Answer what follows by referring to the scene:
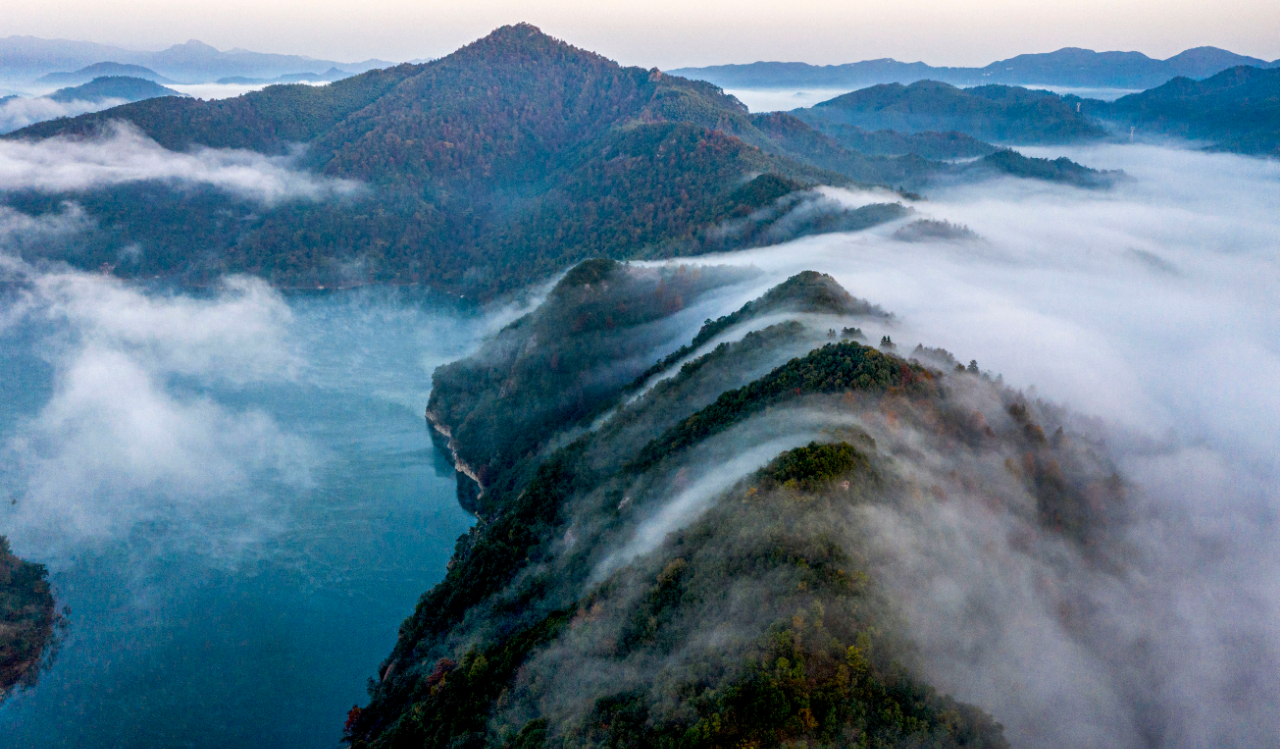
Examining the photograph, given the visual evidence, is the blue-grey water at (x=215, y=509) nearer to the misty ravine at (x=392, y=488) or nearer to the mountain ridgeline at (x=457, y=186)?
the misty ravine at (x=392, y=488)

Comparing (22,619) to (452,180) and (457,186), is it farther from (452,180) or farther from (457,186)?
(452,180)

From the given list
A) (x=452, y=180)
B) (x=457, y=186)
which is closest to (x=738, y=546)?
(x=457, y=186)

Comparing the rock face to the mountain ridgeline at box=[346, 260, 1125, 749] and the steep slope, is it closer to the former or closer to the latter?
the mountain ridgeline at box=[346, 260, 1125, 749]

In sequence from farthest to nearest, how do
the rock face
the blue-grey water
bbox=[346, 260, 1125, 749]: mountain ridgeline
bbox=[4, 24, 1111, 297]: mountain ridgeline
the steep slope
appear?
the steep slope
bbox=[4, 24, 1111, 297]: mountain ridgeline
the blue-grey water
the rock face
bbox=[346, 260, 1125, 749]: mountain ridgeline

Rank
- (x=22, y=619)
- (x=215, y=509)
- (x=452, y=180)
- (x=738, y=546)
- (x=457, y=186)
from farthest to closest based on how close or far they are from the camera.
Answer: (x=457, y=186) → (x=452, y=180) → (x=215, y=509) → (x=22, y=619) → (x=738, y=546)

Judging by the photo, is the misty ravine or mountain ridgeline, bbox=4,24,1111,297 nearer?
the misty ravine

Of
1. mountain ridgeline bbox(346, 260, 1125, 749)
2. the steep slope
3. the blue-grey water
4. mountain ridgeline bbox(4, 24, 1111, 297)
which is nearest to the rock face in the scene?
the blue-grey water
